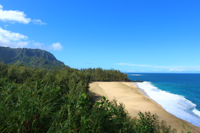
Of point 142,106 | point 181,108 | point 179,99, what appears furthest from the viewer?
point 179,99

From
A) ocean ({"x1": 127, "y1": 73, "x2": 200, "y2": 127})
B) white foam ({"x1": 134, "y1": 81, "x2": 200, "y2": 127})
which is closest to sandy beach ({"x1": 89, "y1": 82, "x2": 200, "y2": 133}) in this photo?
white foam ({"x1": 134, "y1": 81, "x2": 200, "y2": 127})

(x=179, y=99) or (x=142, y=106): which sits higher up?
(x=142, y=106)

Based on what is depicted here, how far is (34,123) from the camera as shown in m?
1.88

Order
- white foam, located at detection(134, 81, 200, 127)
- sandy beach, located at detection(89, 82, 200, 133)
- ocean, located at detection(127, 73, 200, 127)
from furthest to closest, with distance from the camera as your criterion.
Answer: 1. ocean, located at detection(127, 73, 200, 127)
2. white foam, located at detection(134, 81, 200, 127)
3. sandy beach, located at detection(89, 82, 200, 133)

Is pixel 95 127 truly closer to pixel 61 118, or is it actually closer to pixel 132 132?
pixel 61 118

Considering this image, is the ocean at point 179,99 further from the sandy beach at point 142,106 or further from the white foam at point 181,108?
the sandy beach at point 142,106

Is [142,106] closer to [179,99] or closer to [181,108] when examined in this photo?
[181,108]

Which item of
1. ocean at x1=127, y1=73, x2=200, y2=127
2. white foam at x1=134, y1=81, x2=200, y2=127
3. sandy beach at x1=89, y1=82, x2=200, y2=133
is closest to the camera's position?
sandy beach at x1=89, y1=82, x2=200, y2=133

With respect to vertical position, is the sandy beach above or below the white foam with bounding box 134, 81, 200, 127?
above

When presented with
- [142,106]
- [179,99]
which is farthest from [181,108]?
[142,106]

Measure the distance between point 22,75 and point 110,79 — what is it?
159 feet

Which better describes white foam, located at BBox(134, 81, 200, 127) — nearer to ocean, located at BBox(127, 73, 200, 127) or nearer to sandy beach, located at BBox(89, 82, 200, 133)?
ocean, located at BBox(127, 73, 200, 127)

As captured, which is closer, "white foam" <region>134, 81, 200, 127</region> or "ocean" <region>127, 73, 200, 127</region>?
"white foam" <region>134, 81, 200, 127</region>

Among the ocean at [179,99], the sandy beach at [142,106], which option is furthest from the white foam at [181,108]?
the sandy beach at [142,106]
